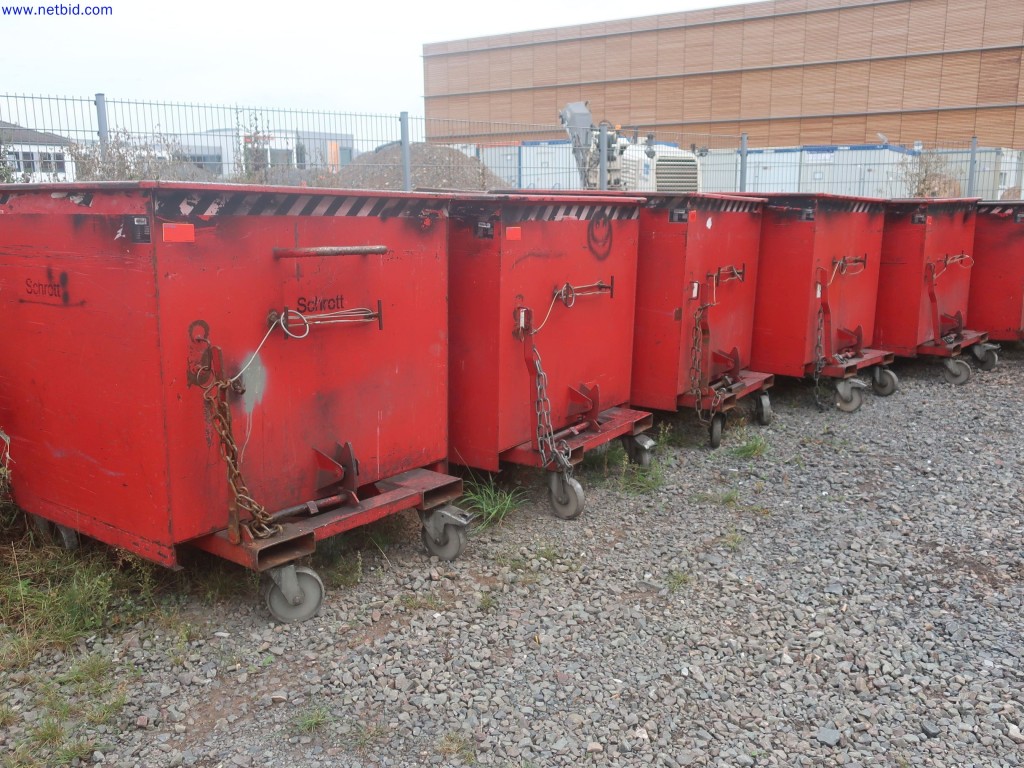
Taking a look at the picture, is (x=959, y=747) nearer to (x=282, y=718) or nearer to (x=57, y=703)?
(x=282, y=718)

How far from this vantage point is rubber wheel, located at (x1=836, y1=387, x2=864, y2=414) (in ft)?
26.6

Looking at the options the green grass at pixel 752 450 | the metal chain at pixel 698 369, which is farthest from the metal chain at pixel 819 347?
the metal chain at pixel 698 369

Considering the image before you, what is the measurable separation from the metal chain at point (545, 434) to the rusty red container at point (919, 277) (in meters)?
5.52

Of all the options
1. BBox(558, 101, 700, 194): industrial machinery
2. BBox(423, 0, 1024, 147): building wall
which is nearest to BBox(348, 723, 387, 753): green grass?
BBox(558, 101, 700, 194): industrial machinery

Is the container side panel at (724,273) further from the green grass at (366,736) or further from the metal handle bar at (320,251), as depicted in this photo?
the green grass at (366,736)

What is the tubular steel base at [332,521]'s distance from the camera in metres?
3.81

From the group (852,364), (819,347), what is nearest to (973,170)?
(852,364)

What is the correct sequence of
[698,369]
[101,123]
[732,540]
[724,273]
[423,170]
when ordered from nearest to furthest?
1. [732,540]
2. [698,369]
3. [724,273]
4. [101,123]
5. [423,170]

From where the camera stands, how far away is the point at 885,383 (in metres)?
8.91

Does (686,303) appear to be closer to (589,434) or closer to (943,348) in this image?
(589,434)

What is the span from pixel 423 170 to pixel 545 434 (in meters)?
8.75

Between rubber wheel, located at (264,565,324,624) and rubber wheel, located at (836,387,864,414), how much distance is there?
5.71 m

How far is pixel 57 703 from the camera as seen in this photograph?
3.30 metres

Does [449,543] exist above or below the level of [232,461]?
below
